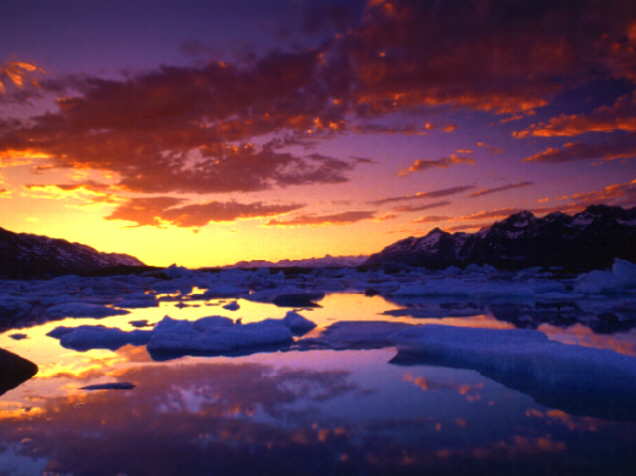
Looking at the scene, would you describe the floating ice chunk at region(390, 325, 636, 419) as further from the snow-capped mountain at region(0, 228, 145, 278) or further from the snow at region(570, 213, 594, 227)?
the snow at region(570, 213, 594, 227)

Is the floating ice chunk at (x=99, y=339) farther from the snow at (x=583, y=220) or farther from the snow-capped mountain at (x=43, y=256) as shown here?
the snow at (x=583, y=220)

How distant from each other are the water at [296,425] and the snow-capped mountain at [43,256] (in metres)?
80.7

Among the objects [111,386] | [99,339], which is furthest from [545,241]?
[111,386]

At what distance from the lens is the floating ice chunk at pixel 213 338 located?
791 centimetres

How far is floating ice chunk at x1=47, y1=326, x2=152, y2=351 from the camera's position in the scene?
852 centimetres

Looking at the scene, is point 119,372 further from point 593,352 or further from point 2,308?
point 2,308

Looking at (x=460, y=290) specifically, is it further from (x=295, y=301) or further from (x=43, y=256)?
(x=43, y=256)

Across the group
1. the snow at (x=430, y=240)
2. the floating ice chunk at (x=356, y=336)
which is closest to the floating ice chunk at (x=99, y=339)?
the floating ice chunk at (x=356, y=336)

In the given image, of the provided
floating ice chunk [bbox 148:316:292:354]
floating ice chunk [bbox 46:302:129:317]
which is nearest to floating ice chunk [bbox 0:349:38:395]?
floating ice chunk [bbox 148:316:292:354]

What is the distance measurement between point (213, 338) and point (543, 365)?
531cm

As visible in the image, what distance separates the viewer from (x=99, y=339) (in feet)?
28.5

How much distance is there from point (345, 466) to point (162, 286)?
3337 cm

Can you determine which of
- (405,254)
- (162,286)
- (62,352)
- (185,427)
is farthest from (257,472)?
(405,254)

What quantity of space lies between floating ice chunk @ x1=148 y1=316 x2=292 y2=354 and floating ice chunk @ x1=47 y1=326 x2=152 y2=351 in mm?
636
